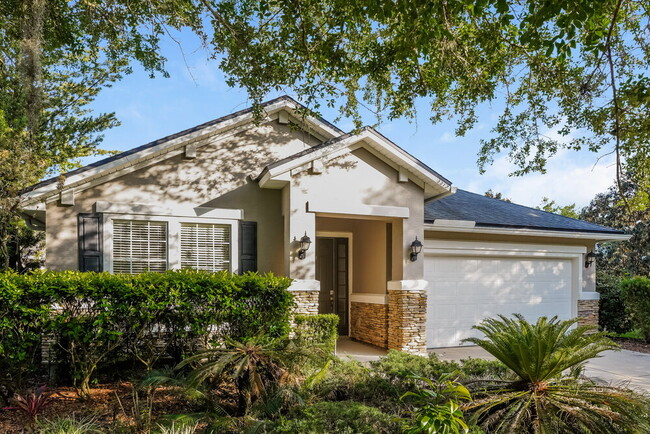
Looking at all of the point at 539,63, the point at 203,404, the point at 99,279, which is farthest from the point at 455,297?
the point at 99,279

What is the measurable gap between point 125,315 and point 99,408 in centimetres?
125

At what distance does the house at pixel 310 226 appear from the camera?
29.1 feet

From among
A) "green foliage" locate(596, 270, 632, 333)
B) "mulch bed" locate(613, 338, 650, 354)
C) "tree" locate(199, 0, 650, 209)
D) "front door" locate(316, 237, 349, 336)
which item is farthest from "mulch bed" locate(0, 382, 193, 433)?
"green foliage" locate(596, 270, 632, 333)

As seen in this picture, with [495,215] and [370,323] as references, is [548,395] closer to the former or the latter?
[370,323]

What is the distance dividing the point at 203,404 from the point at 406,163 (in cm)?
643

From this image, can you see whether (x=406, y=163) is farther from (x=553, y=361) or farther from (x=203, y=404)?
(x=203, y=404)

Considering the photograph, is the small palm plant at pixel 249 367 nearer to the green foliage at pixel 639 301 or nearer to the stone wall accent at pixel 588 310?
the stone wall accent at pixel 588 310

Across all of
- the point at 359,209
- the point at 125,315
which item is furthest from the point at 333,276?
the point at 125,315

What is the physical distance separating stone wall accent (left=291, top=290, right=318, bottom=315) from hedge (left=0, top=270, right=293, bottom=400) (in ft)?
5.27

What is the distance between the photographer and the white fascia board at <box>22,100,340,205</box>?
8250 millimetres

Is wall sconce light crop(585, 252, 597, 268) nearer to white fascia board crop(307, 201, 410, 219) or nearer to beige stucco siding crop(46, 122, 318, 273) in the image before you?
white fascia board crop(307, 201, 410, 219)

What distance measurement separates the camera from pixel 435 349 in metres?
10.9

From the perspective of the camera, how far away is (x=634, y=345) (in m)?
12.3

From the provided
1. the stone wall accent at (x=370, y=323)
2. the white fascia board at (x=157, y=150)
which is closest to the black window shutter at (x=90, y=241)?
the white fascia board at (x=157, y=150)
